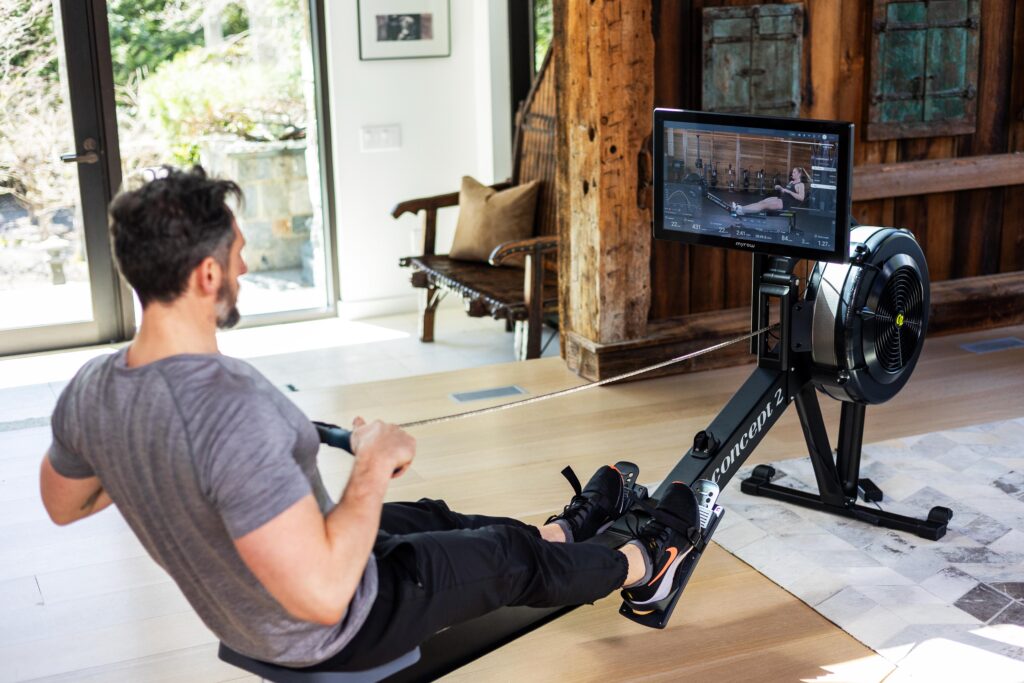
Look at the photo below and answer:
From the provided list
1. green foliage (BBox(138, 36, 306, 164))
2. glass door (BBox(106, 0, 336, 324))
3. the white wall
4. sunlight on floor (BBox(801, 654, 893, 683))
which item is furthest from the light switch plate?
sunlight on floor (BBox(801, 654, 893, 683))

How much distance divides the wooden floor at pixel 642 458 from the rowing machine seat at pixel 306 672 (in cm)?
51

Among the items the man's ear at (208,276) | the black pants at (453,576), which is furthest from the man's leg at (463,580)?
the man's ear at (208,276)

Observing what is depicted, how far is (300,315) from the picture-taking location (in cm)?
624

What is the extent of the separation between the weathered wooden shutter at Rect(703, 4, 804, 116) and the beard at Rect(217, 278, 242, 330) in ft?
9.26

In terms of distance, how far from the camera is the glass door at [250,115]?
573 centimetres

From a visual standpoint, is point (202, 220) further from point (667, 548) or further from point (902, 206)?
point (902, 206)

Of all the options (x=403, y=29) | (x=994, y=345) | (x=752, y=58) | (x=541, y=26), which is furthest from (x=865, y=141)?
(x=403, y=29)

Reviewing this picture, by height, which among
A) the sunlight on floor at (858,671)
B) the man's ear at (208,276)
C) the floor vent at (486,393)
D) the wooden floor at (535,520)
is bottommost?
the sunlight on floor at (858,671)

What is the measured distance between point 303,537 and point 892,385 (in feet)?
6.10

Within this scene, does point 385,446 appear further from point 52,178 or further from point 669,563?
point 52,178

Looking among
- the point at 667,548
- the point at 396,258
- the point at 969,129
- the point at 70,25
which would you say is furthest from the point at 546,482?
the point at 70,25

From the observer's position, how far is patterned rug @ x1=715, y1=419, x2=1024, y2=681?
2.47 meters

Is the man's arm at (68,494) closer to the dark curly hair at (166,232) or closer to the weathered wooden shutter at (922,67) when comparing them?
the dark curly hair at (166,232)

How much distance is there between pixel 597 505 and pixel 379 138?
384 centimetres
